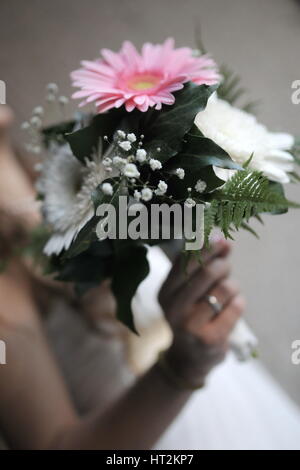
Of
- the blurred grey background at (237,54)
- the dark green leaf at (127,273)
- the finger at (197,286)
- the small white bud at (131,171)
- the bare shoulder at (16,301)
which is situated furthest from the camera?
the blurred grey background at (237,54)

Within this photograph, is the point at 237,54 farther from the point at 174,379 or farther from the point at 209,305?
the point at 174,379

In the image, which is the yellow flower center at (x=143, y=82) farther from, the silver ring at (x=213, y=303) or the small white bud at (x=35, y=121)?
the silver ring at (x=213, y=303)

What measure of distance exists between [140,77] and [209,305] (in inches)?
14.0

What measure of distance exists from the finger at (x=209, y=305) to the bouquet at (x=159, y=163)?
0.48 feet

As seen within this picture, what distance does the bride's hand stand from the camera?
0.56 metres

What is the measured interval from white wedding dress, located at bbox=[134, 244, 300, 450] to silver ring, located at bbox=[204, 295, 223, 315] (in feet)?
0.65

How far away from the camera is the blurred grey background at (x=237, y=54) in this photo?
0.90 m

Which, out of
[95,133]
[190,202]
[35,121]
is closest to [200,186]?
[190,202]

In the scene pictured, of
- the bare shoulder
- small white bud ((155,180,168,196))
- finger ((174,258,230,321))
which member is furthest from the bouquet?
the bare shoulder

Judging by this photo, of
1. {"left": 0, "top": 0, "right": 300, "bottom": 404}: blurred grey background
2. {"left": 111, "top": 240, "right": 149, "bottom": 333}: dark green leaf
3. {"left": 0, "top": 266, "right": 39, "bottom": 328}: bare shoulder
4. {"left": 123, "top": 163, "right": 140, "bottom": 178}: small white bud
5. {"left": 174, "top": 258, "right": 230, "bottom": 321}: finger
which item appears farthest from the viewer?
{"left": 0, "top": 0, "right": 300, "bottom": 404}: blurred grey background

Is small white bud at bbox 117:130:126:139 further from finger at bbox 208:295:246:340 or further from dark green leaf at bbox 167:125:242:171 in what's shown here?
finger at bbox 208:295:246:340

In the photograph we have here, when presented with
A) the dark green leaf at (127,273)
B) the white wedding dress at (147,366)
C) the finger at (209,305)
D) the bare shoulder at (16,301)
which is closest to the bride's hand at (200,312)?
the finger at (209,305)

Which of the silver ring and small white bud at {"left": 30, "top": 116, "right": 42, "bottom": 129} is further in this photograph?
the silver ring

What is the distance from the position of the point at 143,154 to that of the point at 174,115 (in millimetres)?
72
